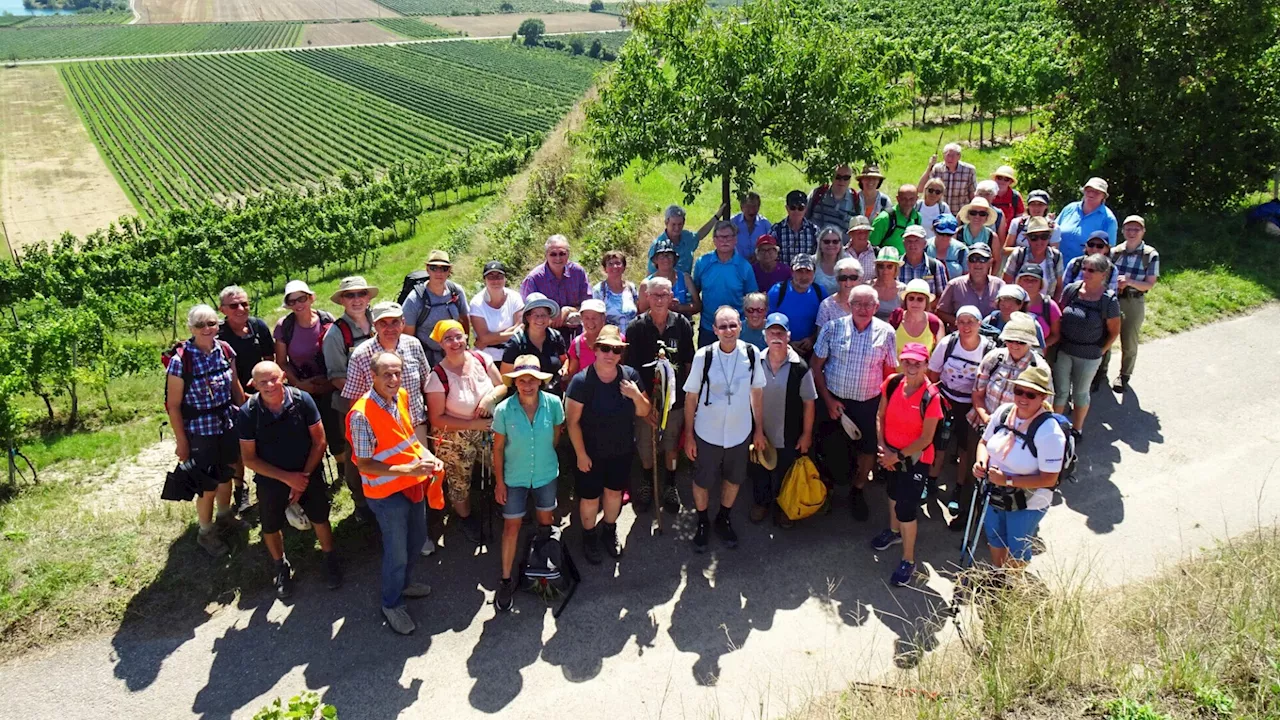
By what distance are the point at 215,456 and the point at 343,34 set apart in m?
125

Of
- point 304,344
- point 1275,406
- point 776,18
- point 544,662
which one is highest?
point 776,18

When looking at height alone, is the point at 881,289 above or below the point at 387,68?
below

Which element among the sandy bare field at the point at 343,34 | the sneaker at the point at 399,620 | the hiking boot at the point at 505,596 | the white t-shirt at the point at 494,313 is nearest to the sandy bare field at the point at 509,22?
the sandy bare field at the point at 343,34

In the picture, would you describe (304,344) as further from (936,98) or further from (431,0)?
(431,0)

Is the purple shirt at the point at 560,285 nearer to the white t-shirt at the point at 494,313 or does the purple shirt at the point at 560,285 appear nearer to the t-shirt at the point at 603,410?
the white t-shirt at the point at 494,313

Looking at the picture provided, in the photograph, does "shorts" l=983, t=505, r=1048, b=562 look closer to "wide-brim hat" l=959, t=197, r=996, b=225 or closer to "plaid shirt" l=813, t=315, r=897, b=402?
"plaid shirt" l=813, t=315, r=897, b=402

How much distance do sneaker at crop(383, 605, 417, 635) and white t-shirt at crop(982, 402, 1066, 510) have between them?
417 centimetres

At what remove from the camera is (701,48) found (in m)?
8.74

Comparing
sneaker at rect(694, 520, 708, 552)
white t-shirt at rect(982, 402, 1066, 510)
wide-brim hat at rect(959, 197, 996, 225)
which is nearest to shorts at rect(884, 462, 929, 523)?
white t-shirt at rect(982, 402, 1066, 510)

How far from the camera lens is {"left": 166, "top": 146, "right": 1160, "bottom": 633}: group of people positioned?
224 inches

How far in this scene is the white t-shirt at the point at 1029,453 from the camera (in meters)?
5.14

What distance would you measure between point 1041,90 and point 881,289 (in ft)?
66.2

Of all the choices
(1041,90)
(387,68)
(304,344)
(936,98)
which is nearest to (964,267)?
(304,344)

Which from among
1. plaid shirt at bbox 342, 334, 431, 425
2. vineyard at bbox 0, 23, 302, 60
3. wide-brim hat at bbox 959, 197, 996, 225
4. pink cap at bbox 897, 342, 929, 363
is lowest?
plaid shirt at bbox 342, 334, 431, 425
